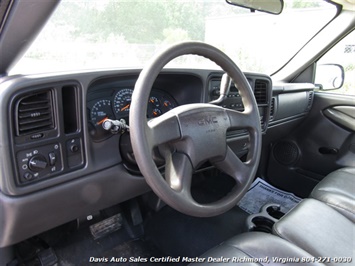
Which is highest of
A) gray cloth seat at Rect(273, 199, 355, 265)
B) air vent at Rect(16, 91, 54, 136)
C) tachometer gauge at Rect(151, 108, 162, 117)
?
air vent at Rect(16, 91, 54, 136)

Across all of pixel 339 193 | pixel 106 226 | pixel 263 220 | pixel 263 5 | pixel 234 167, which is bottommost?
pixel 106 226

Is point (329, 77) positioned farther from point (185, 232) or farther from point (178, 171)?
point (178, 171)

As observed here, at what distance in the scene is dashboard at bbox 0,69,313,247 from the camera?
0.94 m

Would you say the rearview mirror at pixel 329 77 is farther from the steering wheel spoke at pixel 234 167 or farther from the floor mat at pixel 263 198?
the steering wheel spoke at pixel 234 167

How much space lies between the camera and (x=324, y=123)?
2.41 metres

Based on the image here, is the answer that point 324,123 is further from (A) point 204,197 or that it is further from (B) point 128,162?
(B) point 128,162

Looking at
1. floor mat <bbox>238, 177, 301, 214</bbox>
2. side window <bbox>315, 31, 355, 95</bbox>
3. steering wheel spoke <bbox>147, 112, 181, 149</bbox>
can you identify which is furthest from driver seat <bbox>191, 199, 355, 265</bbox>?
side window <bbox>315, 31, 355, 95</bbox>

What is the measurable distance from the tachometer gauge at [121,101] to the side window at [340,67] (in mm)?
1762

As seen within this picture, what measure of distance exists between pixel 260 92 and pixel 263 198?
89cm

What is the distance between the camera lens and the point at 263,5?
6.04ft

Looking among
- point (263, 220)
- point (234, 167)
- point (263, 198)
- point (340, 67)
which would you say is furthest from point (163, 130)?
point (340, 67)

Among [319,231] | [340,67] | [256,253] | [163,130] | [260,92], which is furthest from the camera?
[340,67]

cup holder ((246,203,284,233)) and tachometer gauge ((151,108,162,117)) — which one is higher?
tachometer gauge ((151,108,162,117))

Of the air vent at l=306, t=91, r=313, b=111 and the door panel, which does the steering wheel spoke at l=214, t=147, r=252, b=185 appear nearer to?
the door panel
